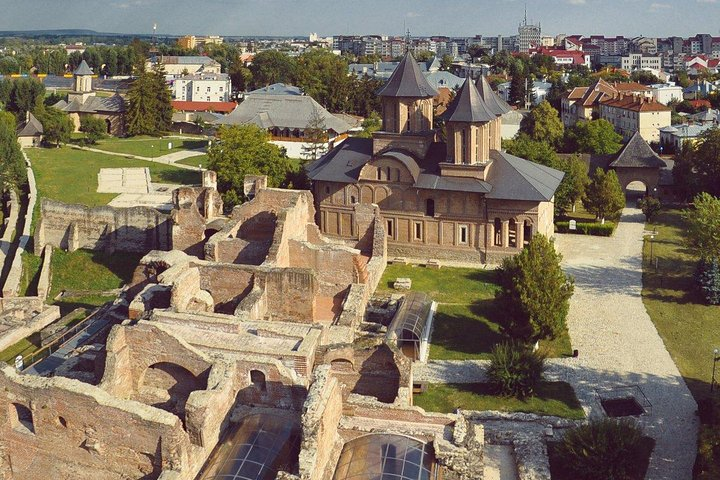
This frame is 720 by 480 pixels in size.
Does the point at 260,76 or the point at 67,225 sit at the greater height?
the point at 260,76

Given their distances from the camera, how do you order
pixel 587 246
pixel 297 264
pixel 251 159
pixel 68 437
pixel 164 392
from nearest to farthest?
1. pixel 68 437
2. pixel 164 392
3. pixel 297 264
4. pixel 587 246
5. pixel 251 159

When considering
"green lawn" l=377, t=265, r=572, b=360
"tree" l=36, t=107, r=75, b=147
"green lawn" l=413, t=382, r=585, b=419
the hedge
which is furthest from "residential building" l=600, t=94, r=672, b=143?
"green lawn" l=413, t=382, r=585, b=419

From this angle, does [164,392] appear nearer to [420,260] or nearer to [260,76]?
[420,260]

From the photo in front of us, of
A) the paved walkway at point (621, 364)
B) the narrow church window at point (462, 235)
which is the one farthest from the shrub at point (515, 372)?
the narrow church window at point (462, 235)

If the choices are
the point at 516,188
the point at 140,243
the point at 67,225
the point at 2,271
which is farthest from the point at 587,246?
the point at 2,271

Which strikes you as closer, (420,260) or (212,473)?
(212,473)

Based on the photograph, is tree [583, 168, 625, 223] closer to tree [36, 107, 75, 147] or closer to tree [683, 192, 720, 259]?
tree [683, 192, 720, 259]

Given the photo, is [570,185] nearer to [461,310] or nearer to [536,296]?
[461,310]
